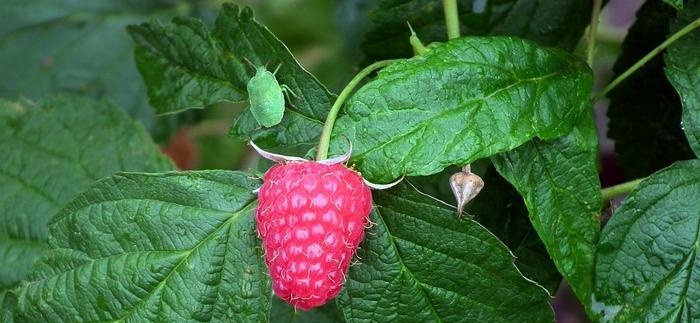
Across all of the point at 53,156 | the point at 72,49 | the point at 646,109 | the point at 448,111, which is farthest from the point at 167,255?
the point at 72,49

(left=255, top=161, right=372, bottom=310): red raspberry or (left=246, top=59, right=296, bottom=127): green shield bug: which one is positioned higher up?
(left=246, top=59, right=296, bottom=127): green shield bug

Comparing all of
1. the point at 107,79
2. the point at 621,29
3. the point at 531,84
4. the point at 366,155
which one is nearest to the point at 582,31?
the point at 531,84

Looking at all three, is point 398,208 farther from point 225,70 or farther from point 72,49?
point 72,49

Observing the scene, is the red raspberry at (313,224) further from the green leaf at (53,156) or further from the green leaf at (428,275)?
the green leaf at (53,156)

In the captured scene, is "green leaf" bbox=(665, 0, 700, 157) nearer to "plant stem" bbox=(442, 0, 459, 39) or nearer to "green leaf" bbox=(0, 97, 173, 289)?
"plant stem" bbox=(442, 0, 459, 39)

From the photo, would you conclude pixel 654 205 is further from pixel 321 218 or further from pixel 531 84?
pixel 321 218

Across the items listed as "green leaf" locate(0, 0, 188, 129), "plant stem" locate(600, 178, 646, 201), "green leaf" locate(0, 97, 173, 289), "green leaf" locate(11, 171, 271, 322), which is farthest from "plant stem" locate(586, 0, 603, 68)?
"green leaf" locate(0, 0, 188, 129)

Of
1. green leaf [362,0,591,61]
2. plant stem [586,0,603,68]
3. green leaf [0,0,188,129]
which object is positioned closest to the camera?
plant stem [586,0,603,68]
